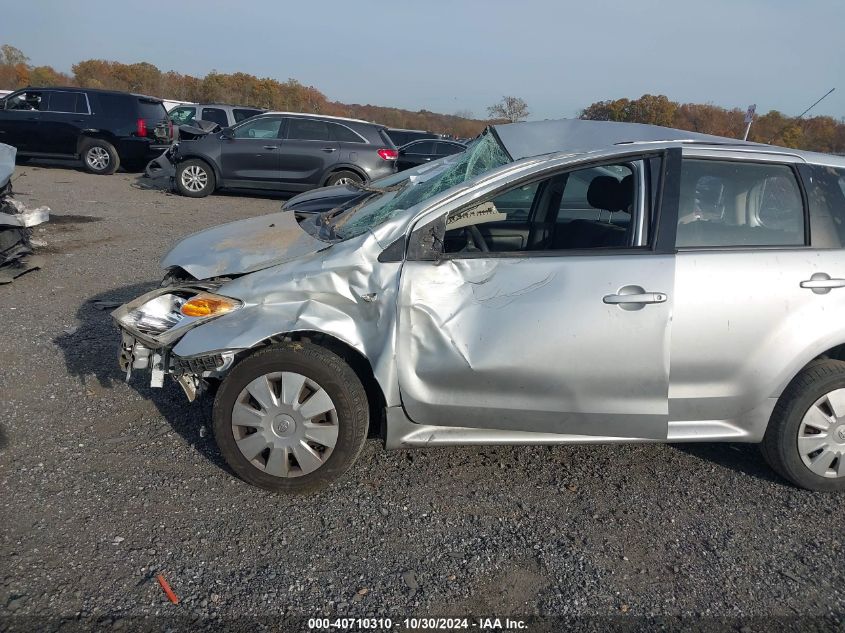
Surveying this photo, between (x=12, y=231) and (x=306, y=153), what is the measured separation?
23.3 feet

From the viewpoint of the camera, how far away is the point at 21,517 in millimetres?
3121

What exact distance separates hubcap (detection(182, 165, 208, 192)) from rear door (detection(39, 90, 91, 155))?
3.43 metres

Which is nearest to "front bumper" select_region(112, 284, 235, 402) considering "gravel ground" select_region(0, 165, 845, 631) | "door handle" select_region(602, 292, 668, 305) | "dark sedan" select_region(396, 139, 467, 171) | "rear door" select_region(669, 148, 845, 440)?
"gravel ground" select_region(0, 165, 845, 631)

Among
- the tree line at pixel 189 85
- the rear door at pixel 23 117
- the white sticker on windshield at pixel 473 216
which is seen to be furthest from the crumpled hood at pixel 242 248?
the tree line at pixel 189 85

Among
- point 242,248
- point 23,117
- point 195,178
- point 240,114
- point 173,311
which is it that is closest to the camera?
point 242,248

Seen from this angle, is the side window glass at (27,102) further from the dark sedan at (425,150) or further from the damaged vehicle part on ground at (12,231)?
the damaged vehicle part on ground at (12,231)

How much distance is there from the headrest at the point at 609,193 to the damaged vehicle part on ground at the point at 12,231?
5558mm

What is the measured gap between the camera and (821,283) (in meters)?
3.31

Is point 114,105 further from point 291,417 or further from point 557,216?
point 291,417

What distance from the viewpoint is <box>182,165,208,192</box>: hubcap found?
13.4 metres

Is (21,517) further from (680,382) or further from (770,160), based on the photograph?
(770,160)

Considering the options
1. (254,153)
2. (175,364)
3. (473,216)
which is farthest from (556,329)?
(254,153)

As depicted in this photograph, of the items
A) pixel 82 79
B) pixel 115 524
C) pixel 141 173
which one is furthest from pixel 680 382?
pixel 82 79

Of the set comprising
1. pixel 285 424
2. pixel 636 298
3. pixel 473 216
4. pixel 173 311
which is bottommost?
pixel 285 424
